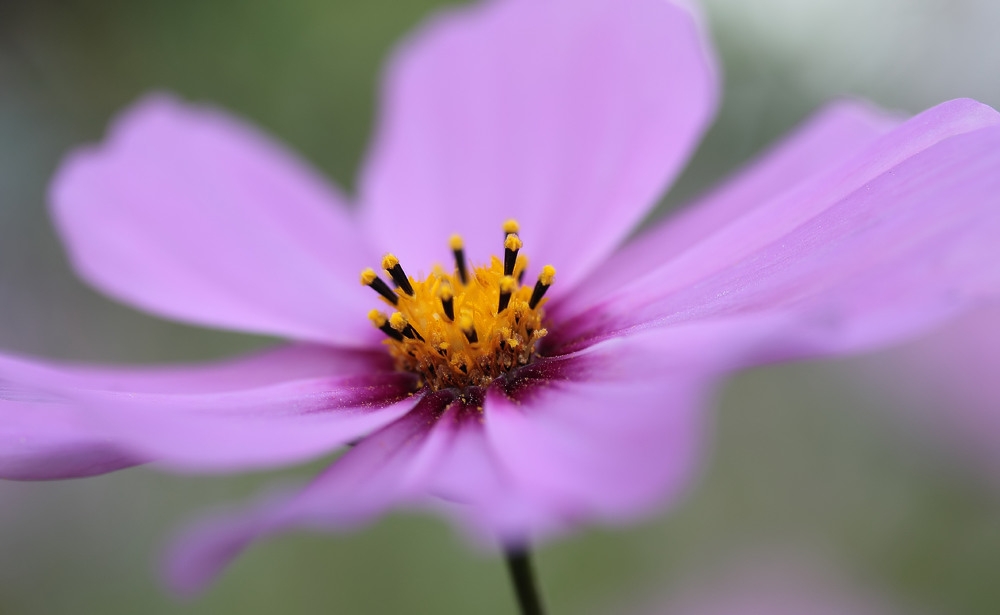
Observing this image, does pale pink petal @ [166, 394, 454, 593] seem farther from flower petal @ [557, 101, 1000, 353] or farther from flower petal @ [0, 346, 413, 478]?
flower petal @ [557, 101, 1000, 353]

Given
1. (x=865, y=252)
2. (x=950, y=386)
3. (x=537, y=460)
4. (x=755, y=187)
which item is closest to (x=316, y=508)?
(x=537, y=460)

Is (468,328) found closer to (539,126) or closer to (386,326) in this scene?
(386,326)

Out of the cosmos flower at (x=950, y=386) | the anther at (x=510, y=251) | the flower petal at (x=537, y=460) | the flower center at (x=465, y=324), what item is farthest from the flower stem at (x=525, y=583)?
the cosmos flower at (x=950, y=386)

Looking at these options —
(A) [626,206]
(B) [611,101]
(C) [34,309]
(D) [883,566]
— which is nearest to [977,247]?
(A) [626,206]

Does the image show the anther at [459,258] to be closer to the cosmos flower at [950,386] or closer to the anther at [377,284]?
the anther at [377,284]

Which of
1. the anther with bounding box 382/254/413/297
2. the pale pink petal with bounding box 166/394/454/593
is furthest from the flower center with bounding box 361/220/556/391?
the pale pink petal with bounding box 166/394/454/593

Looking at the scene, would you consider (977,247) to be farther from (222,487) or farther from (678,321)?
(222,487)

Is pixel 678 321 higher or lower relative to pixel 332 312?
lower
